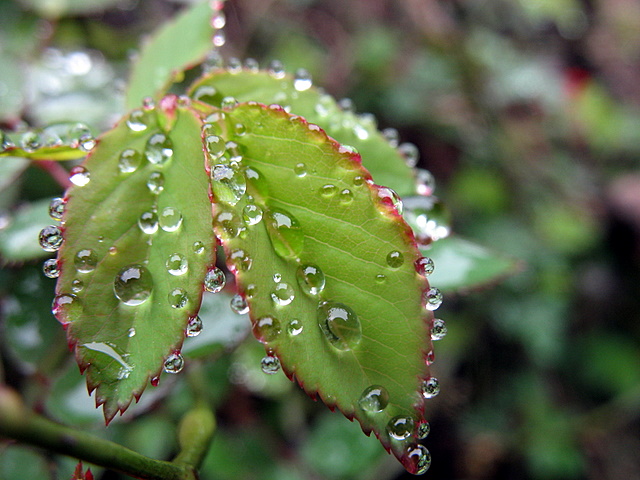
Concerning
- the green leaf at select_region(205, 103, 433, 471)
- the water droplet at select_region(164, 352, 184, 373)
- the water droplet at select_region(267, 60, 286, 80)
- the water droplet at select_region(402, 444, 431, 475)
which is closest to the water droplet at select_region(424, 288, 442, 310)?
the green leaf at select_region(205, 103, 433, 471)

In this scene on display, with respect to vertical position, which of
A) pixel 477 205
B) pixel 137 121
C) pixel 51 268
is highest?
pixel 137 121

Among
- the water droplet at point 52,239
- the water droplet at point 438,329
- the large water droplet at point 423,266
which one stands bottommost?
the water droplet at point 52,239

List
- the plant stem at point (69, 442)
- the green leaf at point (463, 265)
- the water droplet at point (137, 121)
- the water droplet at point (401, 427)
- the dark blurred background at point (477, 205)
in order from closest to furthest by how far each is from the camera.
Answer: the plant stem at point (69, 442) → the water droplet at point (401, 427) → the water droplet at point (137, 121) → the green leaf at point (463, 265) → the dark blurred background at point (477, 205)

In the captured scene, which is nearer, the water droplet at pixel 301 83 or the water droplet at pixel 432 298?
the water droplet at pixel 432 298

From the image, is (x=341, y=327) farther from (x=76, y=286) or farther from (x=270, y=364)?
(x=76, y=286)

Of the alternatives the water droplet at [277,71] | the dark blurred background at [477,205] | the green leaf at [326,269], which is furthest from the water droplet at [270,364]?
the dark blurred background at [477,205]

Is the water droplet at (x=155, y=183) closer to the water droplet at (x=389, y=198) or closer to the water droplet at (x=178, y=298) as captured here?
the water droplet at (x=178, y=298)

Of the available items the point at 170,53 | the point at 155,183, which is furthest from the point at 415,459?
the point at 170,53
